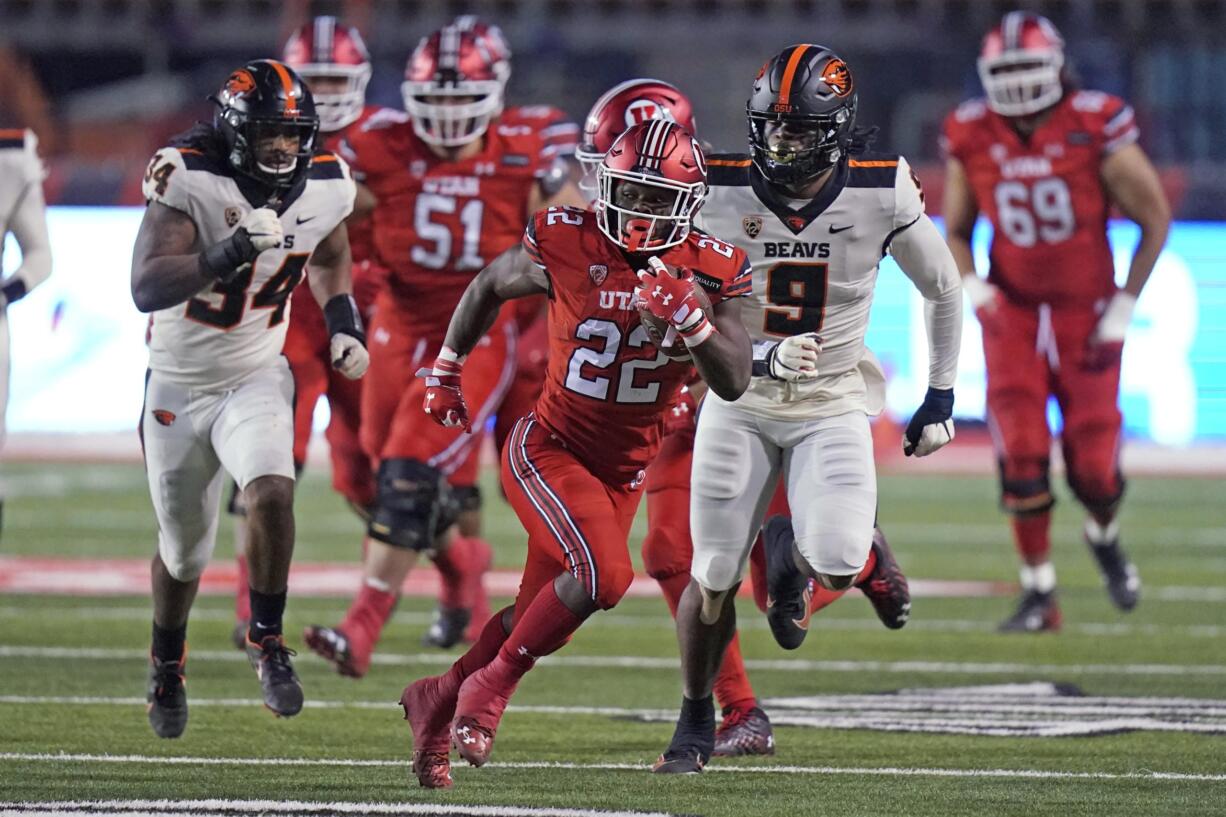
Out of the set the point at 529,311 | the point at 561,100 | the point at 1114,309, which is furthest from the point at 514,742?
the point at 561,100

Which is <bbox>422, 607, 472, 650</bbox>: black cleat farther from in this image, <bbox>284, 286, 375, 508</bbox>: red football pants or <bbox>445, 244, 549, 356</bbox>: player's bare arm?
<bbox>445, 244, 549, 356</bbox>: player's bare arm

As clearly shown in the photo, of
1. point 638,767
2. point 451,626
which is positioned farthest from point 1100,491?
point 638,767

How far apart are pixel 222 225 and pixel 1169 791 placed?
2531mm

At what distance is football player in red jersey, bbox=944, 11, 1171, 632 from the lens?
24.7ft

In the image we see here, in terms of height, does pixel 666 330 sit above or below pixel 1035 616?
above

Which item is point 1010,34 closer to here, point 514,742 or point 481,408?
point 481,408

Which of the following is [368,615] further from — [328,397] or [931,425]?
[931,425]

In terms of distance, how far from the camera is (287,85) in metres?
4.98

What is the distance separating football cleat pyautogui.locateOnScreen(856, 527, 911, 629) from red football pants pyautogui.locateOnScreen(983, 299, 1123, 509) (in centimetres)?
240

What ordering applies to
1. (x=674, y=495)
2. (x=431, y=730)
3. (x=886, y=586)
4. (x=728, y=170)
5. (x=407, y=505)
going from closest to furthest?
(x=431, y=730) → (x=728, y=170) → (x=886, y=586) → (x=674, y=495) → (x=407, y=505)

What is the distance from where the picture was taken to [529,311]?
7020mm

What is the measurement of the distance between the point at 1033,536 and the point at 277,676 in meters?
3.54

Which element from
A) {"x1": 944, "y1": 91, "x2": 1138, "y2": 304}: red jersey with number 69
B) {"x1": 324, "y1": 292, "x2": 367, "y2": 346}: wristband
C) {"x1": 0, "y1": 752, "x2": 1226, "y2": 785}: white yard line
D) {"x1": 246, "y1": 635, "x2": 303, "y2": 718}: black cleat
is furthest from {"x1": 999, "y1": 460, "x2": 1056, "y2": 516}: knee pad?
{"x1": 246, "y1": 635, "x2": 303, "y2": 718}: black cleat

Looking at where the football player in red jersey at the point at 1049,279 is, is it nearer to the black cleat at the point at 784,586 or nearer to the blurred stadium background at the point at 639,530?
the blurred stadium background at the point at 639,530
